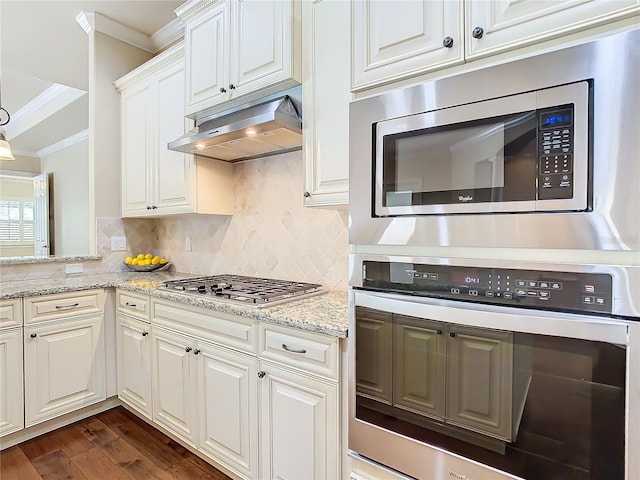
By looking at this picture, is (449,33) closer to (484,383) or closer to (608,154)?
(608,154)

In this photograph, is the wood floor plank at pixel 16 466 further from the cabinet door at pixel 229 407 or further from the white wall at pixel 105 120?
the white wall at pixel 105 120

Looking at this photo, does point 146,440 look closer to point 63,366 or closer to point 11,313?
point 63,366

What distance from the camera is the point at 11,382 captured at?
2105mm

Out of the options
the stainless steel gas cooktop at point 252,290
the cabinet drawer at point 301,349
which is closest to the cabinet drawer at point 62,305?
the stainless steel gas cooktop at point 252,290

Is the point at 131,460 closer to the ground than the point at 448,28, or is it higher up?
closer to the ground

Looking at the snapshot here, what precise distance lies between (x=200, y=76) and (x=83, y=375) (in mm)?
2132

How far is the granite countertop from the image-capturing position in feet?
4.53

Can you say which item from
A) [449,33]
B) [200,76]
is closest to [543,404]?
[449,33]

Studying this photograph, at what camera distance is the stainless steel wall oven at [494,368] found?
31.1 inches

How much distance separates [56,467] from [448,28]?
2815 millimetres

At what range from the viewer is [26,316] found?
2.16 metres

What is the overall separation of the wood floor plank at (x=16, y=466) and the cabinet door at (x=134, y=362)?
57 centimetres

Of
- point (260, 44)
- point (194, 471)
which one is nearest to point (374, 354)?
point (194, 471)

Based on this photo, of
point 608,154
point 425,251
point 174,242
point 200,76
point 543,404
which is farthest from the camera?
point 174,242
